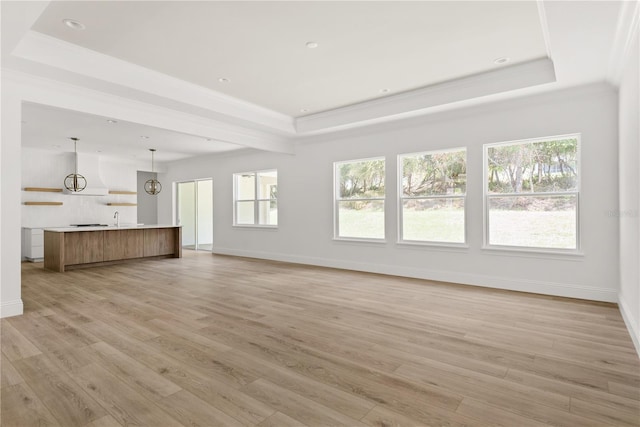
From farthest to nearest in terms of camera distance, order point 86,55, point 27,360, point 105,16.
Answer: point 86,55
point 105,16
point 27,360

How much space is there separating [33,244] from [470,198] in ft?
30.4

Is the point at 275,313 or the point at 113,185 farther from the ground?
the point at 113,185

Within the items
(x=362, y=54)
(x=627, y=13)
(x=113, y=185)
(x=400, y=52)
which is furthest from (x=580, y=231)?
(x=113, y=185)

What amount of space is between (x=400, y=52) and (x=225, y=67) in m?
2.02

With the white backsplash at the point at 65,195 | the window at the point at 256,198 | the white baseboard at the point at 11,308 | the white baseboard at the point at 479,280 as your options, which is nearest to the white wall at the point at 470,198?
the white baseboard at the point at 479,280

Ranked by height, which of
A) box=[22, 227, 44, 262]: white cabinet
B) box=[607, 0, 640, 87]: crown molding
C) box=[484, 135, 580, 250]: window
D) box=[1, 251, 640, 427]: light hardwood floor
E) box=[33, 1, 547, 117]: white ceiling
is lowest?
box=[1, 251, 640, 427]: light hardwood floor

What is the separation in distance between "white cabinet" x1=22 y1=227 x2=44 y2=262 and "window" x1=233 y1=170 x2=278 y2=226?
446 cm

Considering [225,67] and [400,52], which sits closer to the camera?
[400,52]

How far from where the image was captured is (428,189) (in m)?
5.71

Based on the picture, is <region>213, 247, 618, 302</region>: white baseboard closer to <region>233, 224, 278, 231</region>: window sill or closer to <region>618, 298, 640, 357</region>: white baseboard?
<region>618, 298, 640, 357</region>: white baseboard

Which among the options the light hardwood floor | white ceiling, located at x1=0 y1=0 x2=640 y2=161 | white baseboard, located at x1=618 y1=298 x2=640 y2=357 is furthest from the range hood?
white baseboard, located at x1=618 y1=298 x2=640 y2=357

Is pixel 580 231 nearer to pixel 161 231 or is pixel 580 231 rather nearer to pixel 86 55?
pixel 86 55

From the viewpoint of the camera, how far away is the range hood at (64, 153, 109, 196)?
8.80 meters

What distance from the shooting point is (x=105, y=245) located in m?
7.19
